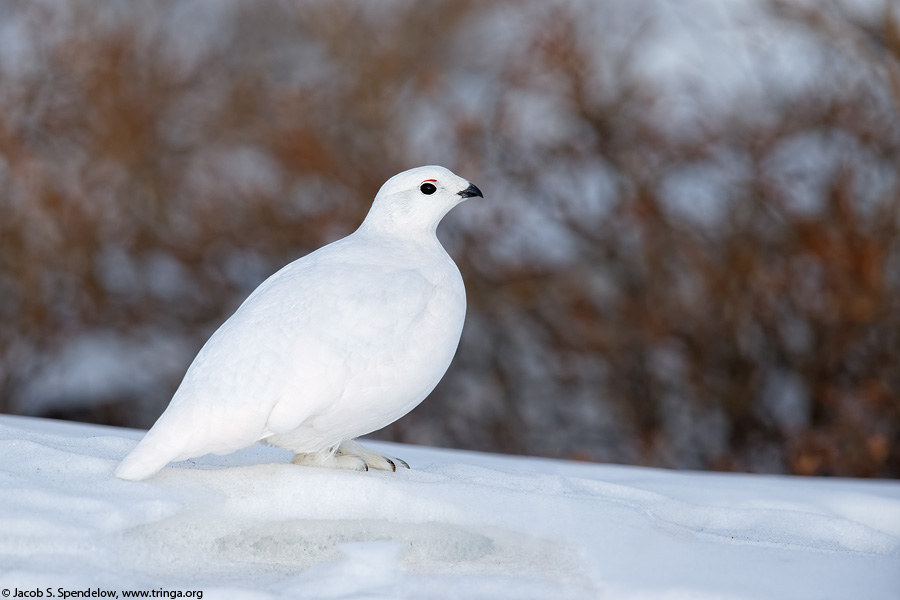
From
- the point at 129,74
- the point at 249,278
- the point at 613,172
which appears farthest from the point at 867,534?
the point at 129,74

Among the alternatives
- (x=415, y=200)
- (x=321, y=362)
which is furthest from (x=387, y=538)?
(x=415, y=200)

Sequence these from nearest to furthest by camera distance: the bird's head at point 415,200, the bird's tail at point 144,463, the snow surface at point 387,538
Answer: the snow surface at point 387,538
the bird's tail at point 144,463
the bird's head at point 415,200

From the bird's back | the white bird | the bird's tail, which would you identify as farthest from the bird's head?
the bird's tail

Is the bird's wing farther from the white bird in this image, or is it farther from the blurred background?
the blurred background

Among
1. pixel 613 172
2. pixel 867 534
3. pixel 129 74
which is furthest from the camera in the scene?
pixel 129 74

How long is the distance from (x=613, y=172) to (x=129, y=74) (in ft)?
12.7

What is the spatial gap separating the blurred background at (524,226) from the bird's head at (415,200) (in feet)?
12.5

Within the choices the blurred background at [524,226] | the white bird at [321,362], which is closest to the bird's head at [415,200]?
the white bird at [321,362]

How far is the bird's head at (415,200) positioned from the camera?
3.20m

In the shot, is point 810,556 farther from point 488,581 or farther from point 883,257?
Answer: point 883,257

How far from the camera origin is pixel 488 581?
7.29ft

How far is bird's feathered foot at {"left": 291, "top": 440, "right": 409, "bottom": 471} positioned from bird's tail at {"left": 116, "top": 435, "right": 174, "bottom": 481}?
0.48m

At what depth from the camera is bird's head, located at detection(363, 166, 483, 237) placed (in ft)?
10.5

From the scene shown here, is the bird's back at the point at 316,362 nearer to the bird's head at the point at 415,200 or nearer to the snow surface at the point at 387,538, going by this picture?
the snow surface at the point at 387,538
